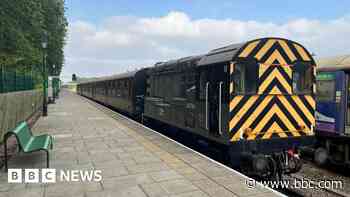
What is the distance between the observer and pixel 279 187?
6.30 meters

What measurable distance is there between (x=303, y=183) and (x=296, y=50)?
10.6 ft

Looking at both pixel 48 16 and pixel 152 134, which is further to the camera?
pixel 48 16

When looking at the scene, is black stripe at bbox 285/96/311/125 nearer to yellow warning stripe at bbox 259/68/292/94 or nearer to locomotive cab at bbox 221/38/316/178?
locomotive cab at bbox 221/38/316/178

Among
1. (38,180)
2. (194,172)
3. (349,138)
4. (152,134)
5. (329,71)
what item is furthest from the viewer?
(152,134)

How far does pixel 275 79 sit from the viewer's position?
21.7 feet

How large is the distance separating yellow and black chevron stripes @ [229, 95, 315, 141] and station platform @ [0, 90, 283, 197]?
110 centimetres

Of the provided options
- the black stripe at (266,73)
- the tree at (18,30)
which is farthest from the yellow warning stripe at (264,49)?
the tree at (18,30)

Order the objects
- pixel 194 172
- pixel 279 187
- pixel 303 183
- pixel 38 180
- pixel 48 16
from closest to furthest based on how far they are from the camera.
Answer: pixel 38 180 < pixel 194 172 < pixel 279 187 < pixel 303 183 < pixel 48 16

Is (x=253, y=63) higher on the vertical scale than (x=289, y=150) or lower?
higher

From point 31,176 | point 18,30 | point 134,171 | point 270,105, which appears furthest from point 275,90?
point 18,30

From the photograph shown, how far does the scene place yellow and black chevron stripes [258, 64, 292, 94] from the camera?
21.4 feet

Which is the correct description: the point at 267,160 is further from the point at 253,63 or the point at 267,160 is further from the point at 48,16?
the point at 48,16

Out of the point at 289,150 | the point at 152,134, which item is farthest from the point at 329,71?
the point at 152,134

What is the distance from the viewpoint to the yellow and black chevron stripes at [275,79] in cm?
651
